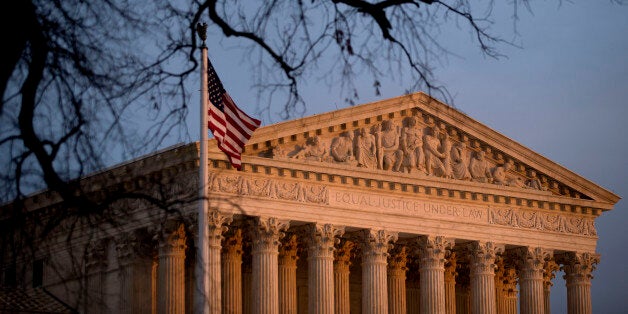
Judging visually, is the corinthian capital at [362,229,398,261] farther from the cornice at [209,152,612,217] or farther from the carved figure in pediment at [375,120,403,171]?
the carved figure in pediment at [375,120,403,171]

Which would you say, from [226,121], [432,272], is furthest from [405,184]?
[226,121]

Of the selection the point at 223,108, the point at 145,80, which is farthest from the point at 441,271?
the point at 145,80

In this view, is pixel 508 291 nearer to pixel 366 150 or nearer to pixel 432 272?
pixel 432 272

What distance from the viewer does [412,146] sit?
63781 mm

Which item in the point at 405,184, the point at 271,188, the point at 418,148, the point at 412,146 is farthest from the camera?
the point at 418,148

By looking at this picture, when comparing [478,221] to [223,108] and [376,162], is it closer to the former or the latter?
[376,162]

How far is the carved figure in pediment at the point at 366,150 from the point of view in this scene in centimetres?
6200

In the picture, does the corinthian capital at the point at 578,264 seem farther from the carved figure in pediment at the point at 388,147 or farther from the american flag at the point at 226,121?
the american flag at the point at 226,121

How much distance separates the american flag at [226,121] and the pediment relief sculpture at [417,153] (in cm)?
721

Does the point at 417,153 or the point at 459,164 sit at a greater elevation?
the point at 417,153

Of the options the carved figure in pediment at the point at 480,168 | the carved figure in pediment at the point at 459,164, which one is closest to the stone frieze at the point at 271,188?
the carved figure in pediment at the point at 459,164

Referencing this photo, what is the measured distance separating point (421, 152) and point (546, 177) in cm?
764

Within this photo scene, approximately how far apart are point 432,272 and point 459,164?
5070 mm

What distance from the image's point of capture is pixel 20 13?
23.0 m
